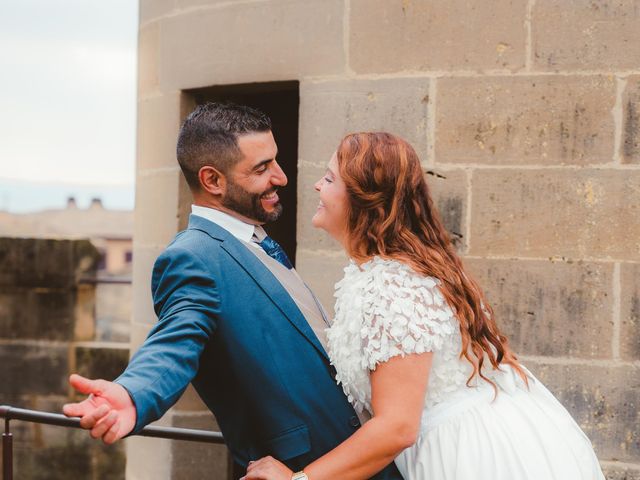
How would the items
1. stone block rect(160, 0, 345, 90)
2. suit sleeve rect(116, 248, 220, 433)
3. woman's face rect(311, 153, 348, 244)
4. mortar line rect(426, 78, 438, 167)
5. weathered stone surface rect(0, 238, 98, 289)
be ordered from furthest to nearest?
1. weathered stone surface rect(0, 238, 98, 289)
2. stone block rect(160, 0, 345, 90)
3. mortar line rect(426, 78, 438, 167)
4. woman's face rect(311, 153, 348, 244)
5. suit sleeve rect(116, 248, 220, 433)

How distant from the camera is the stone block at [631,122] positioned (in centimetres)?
327

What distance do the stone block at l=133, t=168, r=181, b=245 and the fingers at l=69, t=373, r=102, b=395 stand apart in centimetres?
261

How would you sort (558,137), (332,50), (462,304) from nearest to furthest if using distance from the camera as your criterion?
(462,304) < (558,137) < (332,50)

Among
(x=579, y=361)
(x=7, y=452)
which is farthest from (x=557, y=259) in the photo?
(x=7, y=452)

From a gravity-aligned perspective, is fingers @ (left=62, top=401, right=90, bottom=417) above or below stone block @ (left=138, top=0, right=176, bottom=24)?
below

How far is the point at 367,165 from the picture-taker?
2.03 m

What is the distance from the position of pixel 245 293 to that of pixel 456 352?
50 cm

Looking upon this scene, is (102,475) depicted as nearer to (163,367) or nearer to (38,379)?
(38,379)

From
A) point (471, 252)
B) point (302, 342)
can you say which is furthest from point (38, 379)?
point (302, 342)

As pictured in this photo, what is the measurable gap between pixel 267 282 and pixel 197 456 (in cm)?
244

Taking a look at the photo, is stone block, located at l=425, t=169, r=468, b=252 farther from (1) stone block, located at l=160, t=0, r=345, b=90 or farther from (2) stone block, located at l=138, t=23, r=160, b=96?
(2) stone block, located at l=138, t=23, r=160, b=96

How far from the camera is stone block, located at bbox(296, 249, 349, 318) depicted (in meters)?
3.61

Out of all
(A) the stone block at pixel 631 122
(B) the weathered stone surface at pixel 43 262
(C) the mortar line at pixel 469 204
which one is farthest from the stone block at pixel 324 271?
(B) the weathered stone surface at pixel 43 262

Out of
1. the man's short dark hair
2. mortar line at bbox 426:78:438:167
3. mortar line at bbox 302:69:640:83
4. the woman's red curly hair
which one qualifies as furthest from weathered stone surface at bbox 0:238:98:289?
the woman's red curly hair
